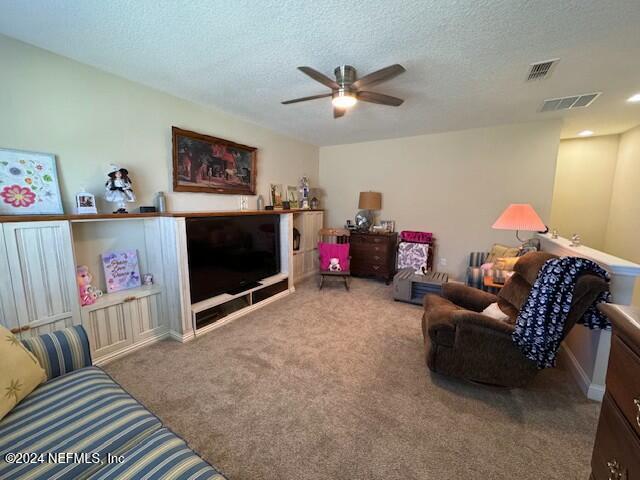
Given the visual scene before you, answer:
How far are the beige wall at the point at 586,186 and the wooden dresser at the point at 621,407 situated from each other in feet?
16.1

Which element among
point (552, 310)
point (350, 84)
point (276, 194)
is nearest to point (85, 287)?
point (276, 194)

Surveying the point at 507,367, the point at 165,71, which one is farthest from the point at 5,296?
the point at 507,367

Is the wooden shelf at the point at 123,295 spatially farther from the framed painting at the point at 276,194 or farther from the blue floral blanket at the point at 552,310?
the blue floral blanket at the point at 552,310

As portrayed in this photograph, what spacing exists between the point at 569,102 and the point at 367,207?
2.74 metres

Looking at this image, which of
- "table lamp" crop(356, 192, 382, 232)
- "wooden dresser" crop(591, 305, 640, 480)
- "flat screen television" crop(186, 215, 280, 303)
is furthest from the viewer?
"table lamp" crop(356, 192, 382, 232)

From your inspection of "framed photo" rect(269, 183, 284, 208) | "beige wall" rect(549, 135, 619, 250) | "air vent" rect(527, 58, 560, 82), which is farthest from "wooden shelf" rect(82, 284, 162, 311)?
"beige wall" rect(549, 135, 619, 250)

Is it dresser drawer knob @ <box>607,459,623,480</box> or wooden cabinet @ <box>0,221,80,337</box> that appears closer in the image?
dresser drawer knob @ <box>607,459,623,480</box>

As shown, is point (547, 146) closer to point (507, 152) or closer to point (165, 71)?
point (507, 152)

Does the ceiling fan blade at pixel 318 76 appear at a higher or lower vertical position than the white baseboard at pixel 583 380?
higher

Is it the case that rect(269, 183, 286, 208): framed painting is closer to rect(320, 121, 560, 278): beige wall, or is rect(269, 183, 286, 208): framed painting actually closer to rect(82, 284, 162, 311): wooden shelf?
rect(320, 121, 560, 278): beige wall

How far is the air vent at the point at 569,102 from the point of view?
2629mm

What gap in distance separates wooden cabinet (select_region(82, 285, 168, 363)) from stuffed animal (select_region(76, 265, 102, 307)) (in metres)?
0.05

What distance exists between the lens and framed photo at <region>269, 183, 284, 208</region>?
4129 mm

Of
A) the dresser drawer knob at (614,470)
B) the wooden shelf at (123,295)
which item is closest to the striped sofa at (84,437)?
the wooden shelf at (123,295)
